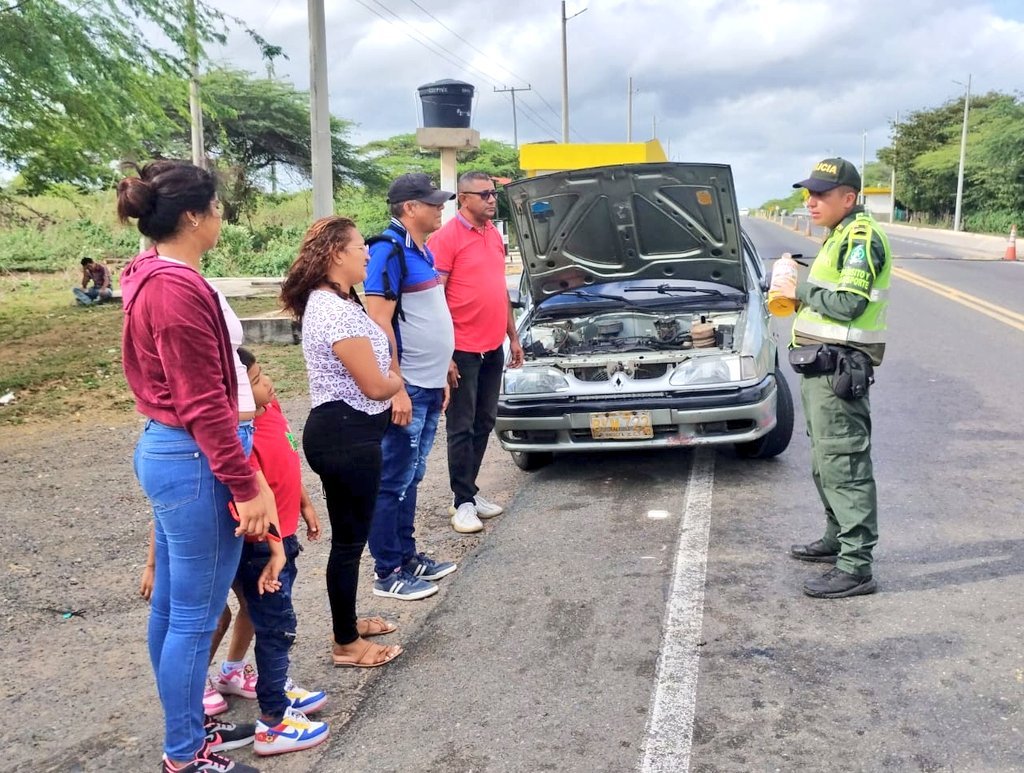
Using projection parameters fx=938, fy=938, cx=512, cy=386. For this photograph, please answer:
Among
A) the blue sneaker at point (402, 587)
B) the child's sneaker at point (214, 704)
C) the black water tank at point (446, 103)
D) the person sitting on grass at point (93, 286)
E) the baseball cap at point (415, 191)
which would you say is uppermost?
the black water tank at point (446, 103)

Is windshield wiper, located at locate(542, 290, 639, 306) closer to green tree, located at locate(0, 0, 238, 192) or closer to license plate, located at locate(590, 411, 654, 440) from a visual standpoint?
license plate, located at locate(590, 411, 654, 440)

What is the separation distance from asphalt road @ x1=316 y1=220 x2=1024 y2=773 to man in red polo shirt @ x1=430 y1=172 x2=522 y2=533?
15.9 inches

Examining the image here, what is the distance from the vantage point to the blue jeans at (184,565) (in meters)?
2.48

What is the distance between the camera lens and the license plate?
5.43m

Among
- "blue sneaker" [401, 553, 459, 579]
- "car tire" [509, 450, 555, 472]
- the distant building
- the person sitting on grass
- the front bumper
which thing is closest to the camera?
"blue sneaker" [401, 553, 459, 579]

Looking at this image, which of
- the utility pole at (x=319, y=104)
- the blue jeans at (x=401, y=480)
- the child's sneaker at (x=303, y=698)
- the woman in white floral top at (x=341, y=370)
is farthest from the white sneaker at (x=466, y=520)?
the utility pole at (x=319, y=104)

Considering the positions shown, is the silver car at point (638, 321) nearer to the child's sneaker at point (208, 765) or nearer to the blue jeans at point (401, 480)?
the blue jeans at point (401, 480)

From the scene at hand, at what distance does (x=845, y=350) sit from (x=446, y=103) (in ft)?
52.2

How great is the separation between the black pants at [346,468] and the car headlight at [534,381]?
2336 mm

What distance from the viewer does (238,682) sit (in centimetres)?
334

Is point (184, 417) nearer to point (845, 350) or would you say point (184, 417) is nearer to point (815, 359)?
point (815, 359)

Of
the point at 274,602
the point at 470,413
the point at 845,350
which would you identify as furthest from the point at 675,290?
the point at 274,602

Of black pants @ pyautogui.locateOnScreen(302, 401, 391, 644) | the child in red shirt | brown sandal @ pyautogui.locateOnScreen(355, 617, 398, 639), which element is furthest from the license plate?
the child in red shirt

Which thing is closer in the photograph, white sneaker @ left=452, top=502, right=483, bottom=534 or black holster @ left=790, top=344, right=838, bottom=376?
black holster @ left=790, top=344, right=838, bottom=376
